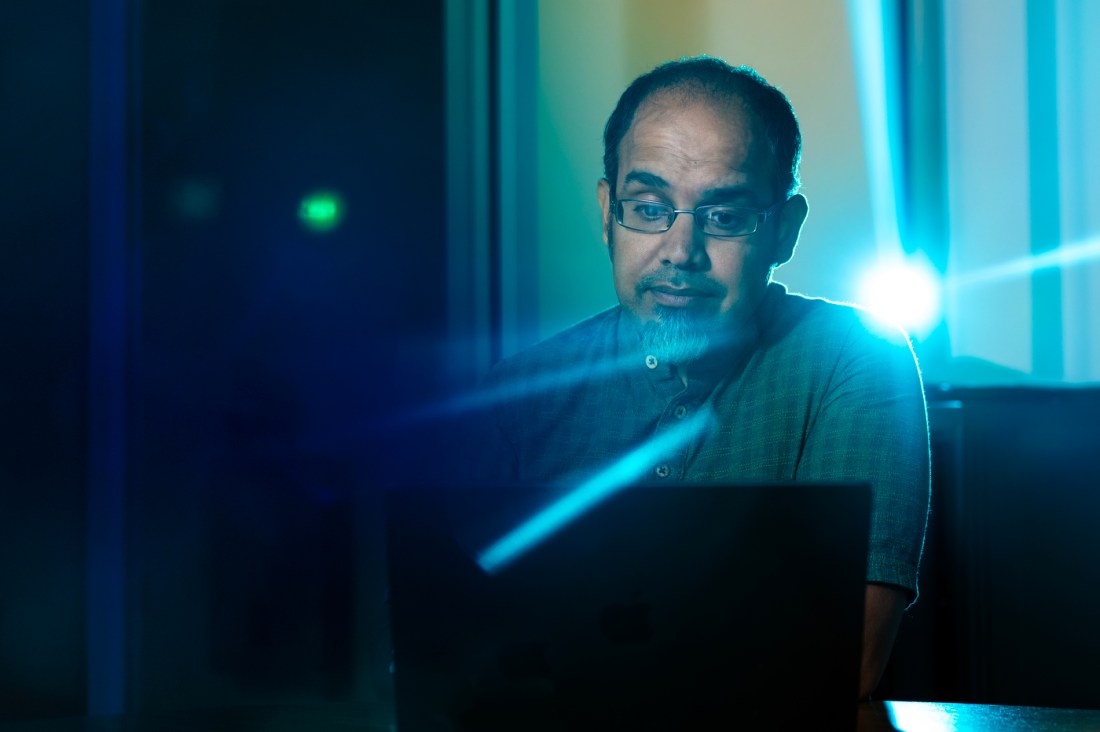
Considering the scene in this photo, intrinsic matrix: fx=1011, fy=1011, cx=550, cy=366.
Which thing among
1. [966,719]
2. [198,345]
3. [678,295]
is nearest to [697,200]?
[678,295]

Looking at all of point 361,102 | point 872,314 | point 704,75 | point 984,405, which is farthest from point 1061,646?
point 361,102

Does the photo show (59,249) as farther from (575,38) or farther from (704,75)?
(575,38)

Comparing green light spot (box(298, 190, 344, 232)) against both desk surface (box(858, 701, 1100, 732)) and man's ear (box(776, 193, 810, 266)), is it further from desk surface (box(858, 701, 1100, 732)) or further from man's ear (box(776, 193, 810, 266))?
desk surface (box(858, 701, 1100, 732))

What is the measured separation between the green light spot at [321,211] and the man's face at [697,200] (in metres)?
0.81

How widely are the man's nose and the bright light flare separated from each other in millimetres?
998

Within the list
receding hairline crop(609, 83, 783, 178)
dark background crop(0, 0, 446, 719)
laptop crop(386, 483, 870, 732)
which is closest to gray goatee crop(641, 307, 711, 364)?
receding hairline crop(609, 83, 783, 178)

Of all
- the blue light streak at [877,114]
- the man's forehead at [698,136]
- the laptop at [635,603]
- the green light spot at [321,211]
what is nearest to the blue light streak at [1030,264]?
the blue light streak at [877,114]

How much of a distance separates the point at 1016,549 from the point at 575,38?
1.54 metres

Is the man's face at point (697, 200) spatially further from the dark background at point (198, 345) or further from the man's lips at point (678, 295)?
the dark background at point (198, 345)

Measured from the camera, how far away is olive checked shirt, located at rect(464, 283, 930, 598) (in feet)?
4.24

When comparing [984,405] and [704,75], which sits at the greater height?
[704,75]

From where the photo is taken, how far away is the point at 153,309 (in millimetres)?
1847

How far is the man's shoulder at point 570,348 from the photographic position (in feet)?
5.22

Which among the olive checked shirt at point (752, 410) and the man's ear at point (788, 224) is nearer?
the olive checked shirt at point (752, 410)
